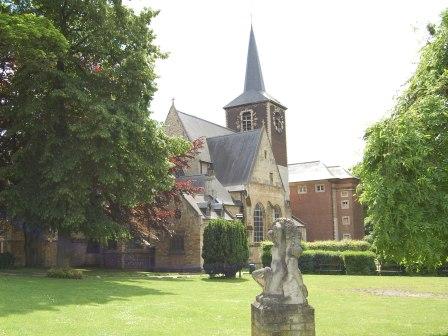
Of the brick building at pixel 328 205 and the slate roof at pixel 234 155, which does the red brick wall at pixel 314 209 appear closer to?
the brick building at pixel 328 205

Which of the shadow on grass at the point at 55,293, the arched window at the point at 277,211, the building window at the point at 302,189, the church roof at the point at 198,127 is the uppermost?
the church roof at the point at 198,127

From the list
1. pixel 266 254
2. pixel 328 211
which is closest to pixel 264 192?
pixel 266 254

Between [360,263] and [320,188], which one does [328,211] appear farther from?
[360,263]

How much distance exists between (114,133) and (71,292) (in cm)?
692

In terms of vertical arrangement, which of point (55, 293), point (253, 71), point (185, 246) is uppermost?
point (253, 71)

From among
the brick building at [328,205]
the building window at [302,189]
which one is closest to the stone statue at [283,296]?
the brick building at [328,205]

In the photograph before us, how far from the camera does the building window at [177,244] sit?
1347 inches

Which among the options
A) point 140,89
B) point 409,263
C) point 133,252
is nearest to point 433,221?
point 409,263

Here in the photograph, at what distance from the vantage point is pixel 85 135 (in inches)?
761

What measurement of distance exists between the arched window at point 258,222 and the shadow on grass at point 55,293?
23598 mm

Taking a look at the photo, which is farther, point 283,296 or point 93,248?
point 93,248

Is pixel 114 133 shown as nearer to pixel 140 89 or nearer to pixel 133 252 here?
pixel 140 89

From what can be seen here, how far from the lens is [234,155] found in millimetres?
45094

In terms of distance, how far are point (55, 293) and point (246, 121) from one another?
40.4 metres
